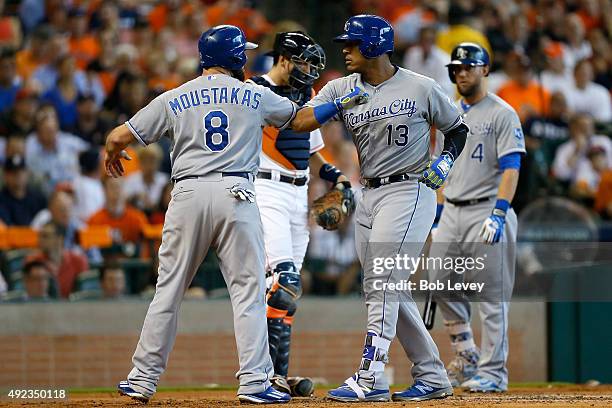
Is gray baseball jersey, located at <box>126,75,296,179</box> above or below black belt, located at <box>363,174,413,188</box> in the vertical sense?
above

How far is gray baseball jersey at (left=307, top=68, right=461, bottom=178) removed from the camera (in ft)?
24.5

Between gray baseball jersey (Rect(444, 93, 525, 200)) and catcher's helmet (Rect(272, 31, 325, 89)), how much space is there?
4.62 feet

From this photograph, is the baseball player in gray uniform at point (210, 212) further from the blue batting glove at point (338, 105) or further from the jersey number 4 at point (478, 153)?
the jersey number 4 at point (478, 153)

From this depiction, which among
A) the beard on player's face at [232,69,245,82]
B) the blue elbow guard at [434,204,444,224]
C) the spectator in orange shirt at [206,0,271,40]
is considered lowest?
the blue elbow guard at [434,204,444,224]

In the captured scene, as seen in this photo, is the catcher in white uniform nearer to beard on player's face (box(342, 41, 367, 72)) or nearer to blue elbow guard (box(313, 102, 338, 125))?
beard on player's face (box(342, 41, 367, 72))

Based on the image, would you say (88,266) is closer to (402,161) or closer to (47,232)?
(47,232)

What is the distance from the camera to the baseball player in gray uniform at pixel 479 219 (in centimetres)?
875

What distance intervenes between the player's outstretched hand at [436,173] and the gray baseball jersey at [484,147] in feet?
4.76

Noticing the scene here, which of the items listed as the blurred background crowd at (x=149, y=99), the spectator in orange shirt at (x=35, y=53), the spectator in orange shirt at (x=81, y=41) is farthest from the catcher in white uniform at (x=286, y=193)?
the spectator in orange shirt at (x=81, y=41)

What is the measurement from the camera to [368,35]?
290 inches

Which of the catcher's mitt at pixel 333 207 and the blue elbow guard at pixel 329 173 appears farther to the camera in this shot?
the blue elbow guard at pixel 329 173

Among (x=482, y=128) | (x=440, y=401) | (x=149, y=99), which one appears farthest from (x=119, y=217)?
(x=440, y=401)

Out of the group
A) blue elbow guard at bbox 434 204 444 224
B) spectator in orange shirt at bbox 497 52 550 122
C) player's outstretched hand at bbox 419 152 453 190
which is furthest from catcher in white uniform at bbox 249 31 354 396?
spectator in orange shirt at bbox 497 52 550 122

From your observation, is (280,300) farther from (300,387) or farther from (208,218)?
(208,218)
